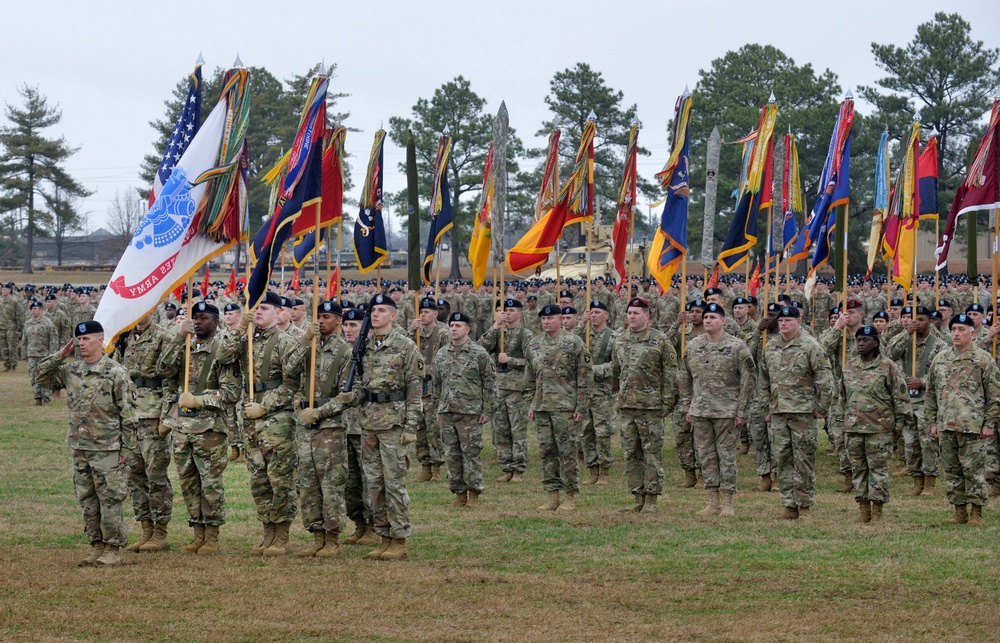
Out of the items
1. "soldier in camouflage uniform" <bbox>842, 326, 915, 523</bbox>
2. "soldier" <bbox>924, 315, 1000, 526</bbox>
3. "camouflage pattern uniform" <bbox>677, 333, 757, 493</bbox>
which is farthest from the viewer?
"camouflage pattern uniform" <bbox>677, 333, 757, 493</bbox>

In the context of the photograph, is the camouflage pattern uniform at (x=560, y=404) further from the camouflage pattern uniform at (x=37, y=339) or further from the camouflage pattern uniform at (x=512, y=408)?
the camouflage pattern uniform at (x=37, y=339)

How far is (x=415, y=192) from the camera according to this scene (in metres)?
18.8

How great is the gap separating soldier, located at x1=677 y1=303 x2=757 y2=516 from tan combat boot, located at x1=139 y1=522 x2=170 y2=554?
5.44 metres

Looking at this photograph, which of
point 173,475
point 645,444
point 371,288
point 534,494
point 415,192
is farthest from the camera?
point 371,288

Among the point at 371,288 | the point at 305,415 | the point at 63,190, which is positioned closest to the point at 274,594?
the point at 305,415

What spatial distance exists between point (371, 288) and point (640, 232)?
26.1m

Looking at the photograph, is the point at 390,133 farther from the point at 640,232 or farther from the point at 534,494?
the point at 534,494

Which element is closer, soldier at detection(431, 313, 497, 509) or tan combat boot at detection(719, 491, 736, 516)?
tan combat boot at detection(719, 491, 736, 516)

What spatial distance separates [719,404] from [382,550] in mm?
4087

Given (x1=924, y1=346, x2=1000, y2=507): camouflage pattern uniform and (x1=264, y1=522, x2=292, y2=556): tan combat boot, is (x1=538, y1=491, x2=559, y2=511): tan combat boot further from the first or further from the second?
(x1=924, y1=346, x2=1000, y2=507): camouflage pattern uniform

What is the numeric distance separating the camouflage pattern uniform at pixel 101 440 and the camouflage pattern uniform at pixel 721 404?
5857 mm

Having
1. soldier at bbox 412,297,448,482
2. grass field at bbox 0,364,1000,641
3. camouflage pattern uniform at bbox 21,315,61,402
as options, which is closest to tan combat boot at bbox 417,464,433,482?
soldier at bbox 412,297,448,482

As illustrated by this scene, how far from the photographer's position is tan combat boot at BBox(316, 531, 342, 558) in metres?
10.5

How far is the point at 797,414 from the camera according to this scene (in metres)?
12.4
